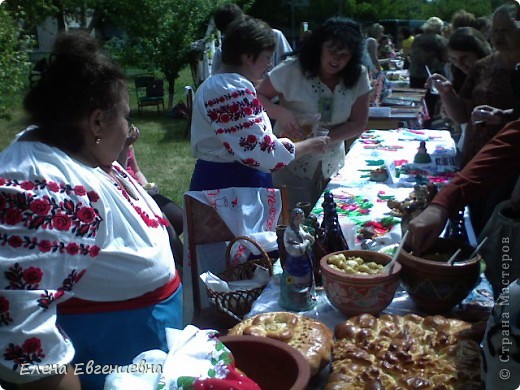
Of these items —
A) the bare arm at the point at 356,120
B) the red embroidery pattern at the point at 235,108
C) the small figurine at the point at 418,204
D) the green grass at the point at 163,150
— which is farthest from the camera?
the green grass at the point at 163,150

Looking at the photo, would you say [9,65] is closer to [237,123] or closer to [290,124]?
[290,124]

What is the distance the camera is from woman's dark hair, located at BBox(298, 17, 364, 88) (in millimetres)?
3150

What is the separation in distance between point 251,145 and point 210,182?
0.32 m

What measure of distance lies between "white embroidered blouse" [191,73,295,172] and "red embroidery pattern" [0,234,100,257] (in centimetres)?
134

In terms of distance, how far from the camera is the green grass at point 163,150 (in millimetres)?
6305

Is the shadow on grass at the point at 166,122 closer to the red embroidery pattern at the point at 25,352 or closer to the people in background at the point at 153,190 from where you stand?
the people in background at the point at 153,190

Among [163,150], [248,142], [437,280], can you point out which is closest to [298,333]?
[437,280]

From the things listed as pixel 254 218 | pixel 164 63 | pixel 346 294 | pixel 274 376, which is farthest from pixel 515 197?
pixel 164 63

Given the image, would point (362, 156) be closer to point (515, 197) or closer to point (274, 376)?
point (515, 197)

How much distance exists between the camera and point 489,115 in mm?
2869

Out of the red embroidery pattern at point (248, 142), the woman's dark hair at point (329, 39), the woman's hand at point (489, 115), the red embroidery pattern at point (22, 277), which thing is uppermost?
the woman's dark hair at point (329, 39)

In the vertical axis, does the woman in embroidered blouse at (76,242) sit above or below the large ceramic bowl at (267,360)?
above

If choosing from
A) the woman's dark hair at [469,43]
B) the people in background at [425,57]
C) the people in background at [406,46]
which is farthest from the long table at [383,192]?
the people in background at [406,46]

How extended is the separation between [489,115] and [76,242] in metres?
2.46
